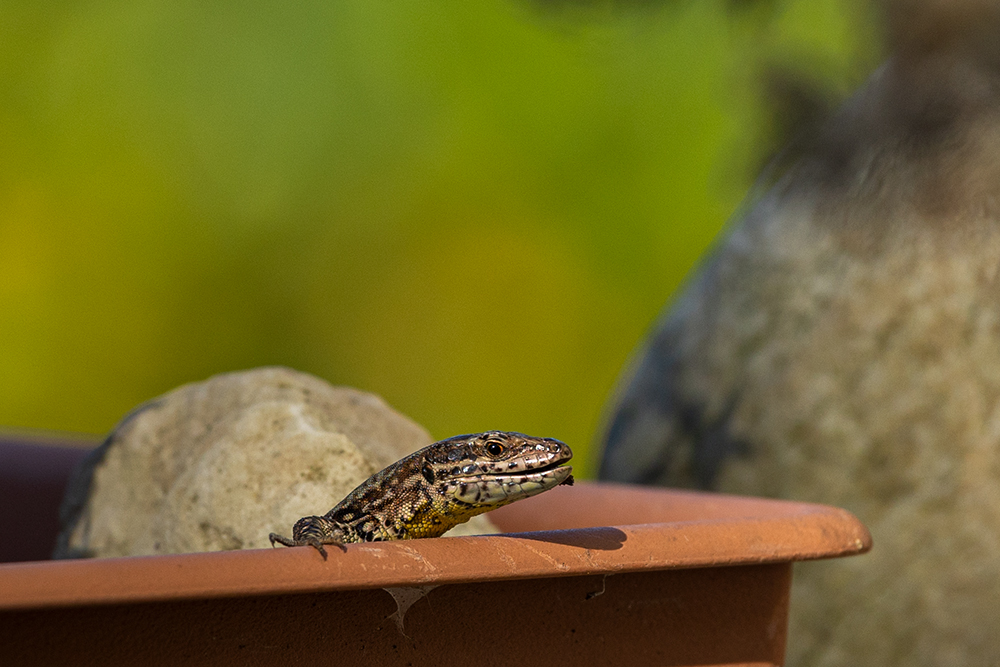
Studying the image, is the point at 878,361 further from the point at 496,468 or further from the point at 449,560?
the point at 449,560

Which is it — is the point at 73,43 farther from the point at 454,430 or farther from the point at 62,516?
the point at 62,516

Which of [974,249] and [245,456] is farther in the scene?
[974,249]

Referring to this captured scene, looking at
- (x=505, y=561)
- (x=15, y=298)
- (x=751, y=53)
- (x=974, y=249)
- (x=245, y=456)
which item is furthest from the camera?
(x=15, y=298)

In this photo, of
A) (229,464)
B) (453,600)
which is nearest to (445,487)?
(453,600)

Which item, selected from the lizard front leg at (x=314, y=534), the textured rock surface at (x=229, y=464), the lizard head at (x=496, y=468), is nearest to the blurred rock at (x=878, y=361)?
the textured rock surface at (x=229, y=464)

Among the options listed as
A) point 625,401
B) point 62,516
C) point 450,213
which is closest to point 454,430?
point 450,213

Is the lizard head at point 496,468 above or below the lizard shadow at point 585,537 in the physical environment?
above

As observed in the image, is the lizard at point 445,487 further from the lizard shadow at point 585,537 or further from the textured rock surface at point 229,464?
the textured rock surface at point 229,464

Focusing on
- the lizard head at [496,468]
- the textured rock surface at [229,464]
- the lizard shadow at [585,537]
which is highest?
the lizard head at [496,468]

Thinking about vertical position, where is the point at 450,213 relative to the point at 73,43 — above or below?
below
